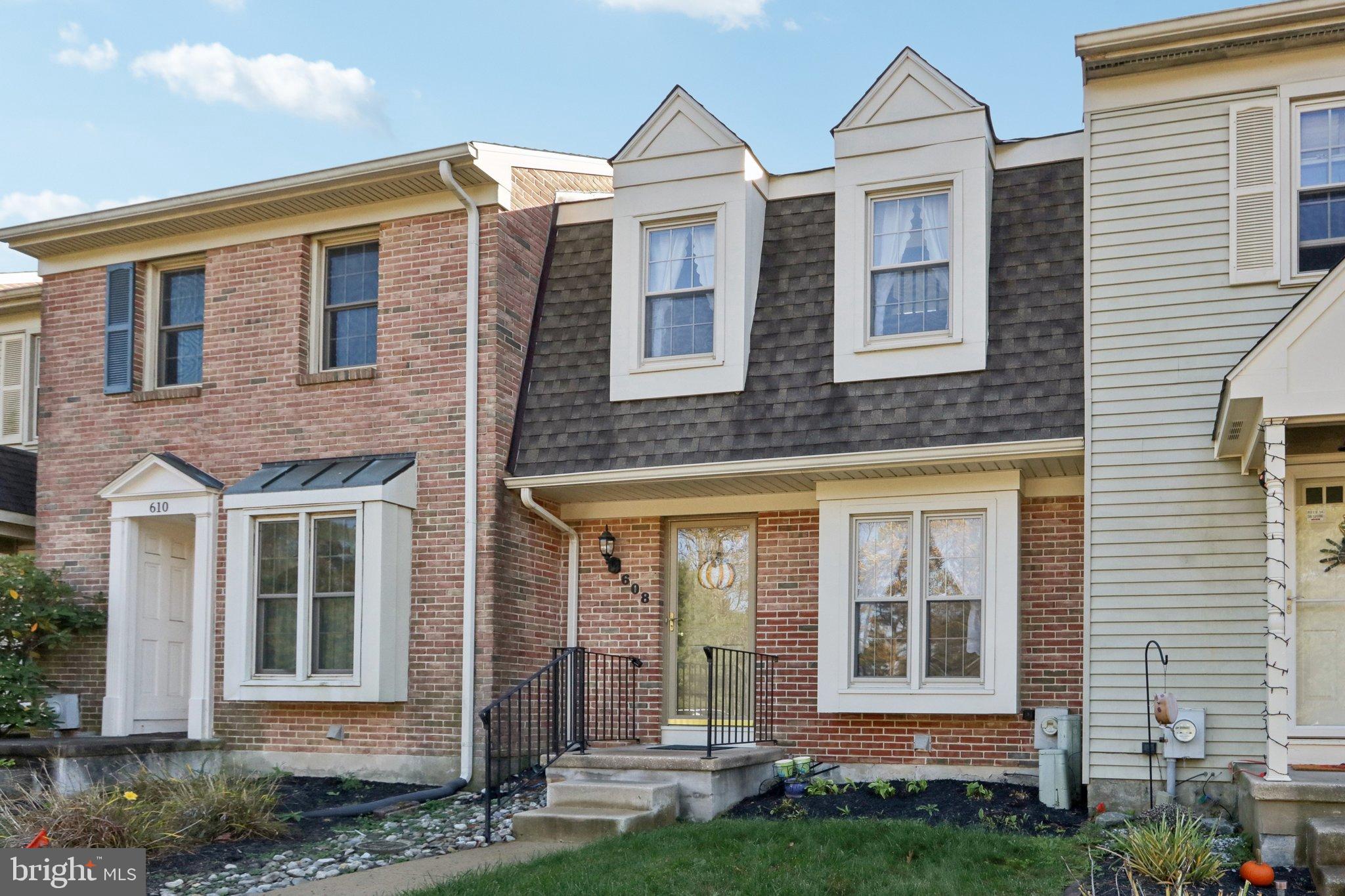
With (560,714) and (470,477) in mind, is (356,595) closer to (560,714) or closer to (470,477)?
(470,477)

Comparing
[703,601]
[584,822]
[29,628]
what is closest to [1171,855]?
[584,822]

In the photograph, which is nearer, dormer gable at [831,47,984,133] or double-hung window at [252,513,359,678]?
dormer gable at [831,47,984,133]

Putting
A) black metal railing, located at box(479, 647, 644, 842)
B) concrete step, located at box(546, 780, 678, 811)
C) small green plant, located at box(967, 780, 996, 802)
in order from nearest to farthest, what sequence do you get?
concrete step, located at box(546, 780, 678, 811), small green plant, located at box(967, 780, 996, 802), black metal railing, located at box(479, 647, 644, 842)

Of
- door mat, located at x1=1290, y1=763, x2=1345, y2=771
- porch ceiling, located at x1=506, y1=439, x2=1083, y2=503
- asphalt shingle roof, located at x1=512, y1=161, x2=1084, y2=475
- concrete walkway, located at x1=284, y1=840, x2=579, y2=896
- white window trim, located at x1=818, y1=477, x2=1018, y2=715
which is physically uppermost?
asphalt shingle roof, located at x1=512, y1=161, x2=1084, y2=475

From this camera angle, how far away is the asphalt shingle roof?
1048 centimetres

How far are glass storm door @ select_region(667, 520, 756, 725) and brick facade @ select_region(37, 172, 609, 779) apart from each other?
1.20 meters

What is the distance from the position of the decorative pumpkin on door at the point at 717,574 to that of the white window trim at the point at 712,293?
179cm

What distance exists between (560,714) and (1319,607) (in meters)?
6.33

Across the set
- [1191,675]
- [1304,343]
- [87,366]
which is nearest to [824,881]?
[1191,675]

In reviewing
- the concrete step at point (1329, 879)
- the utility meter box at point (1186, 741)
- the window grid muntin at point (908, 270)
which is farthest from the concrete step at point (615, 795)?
the concrete step at point (1329, 879)

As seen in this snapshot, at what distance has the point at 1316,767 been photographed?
899 cm

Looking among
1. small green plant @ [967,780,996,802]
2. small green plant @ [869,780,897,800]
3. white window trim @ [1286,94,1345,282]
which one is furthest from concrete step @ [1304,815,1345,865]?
white window trim @ [1286,94,1345,282]

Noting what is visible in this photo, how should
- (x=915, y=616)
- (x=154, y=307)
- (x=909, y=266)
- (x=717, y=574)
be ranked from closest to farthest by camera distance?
(x=915, y=616) → (x=909, y=266) → (x=717, y=574) → (x=154, y=307)

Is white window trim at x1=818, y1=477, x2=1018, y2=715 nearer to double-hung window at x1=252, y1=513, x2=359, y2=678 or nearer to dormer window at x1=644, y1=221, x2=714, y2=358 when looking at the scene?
dormer window at x1=644, y1=221, x2=714, y2=358
